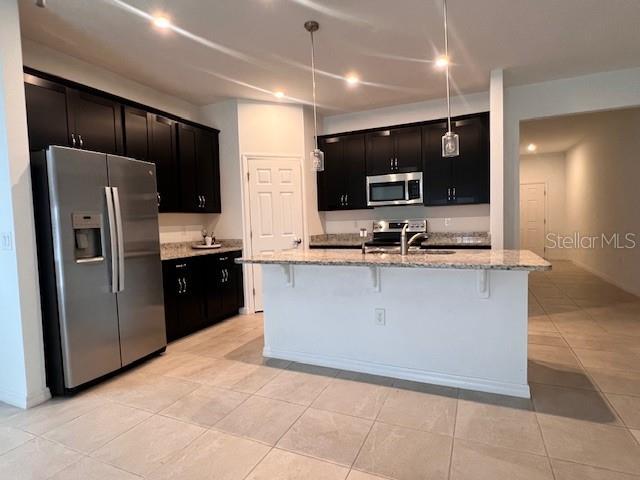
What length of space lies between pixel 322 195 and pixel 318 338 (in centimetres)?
265

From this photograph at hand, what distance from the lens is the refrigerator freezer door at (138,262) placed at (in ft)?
9.29

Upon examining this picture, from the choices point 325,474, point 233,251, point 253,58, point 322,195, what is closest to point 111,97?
point 253,58

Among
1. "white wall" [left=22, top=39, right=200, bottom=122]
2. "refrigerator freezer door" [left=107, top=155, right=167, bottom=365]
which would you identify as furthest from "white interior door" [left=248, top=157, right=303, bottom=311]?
"refrigerator freezer door" [left=107, top=155, right=167, bottom=365]

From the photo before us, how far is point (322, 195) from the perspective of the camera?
5.17 m

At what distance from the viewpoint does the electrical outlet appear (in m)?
2.35

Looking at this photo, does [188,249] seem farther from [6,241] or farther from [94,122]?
[6,241]

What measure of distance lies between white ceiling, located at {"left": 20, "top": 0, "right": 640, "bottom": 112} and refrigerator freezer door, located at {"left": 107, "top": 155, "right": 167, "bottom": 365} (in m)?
1.06

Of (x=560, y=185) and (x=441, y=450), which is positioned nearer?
(x=441, y=450)

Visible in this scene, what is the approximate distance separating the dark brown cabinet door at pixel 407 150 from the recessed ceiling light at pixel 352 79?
1.02 meters

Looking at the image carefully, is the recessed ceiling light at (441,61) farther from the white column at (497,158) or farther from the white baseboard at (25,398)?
the white baseboard at (25,398)

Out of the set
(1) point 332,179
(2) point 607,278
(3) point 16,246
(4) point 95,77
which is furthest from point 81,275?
(2) point 607,278

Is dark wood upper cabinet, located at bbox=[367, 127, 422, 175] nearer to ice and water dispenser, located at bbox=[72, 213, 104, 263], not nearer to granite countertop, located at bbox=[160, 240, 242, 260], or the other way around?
granite countertop, located at bbox=[160, 240, 242, 260]

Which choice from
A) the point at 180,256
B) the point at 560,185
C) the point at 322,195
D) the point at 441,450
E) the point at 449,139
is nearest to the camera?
the point at 441,450

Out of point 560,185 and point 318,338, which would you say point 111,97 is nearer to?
point 318,338
